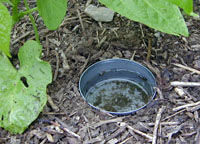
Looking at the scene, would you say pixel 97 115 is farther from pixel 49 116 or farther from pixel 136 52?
pixel 136 52

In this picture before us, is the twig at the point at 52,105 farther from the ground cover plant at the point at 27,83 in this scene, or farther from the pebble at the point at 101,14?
the pebble at the point at 101,14

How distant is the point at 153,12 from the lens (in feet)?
3.02

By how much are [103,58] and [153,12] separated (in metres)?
0.79

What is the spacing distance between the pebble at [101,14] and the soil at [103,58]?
0.11ft

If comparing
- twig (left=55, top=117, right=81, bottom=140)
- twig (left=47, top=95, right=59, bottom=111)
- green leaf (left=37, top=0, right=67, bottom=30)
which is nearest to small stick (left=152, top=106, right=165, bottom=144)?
twig (left=55, top=117, right=81, bottom=140)

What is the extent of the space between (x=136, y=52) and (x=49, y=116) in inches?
26.0

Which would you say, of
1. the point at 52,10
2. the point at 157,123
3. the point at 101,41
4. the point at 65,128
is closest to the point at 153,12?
the point at 52,10

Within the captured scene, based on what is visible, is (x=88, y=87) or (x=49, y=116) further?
(x=88, y=87)

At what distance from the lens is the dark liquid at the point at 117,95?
5.11 ft

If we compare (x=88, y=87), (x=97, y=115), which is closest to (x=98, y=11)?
(x=88, y=87)

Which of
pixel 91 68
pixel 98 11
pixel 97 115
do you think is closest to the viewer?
pixel 97 115

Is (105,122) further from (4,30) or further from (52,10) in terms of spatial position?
(4,30)

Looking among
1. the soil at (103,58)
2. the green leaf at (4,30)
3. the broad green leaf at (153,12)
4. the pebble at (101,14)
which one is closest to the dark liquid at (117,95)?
the soil at (103,58)

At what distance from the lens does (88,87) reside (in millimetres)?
1674
